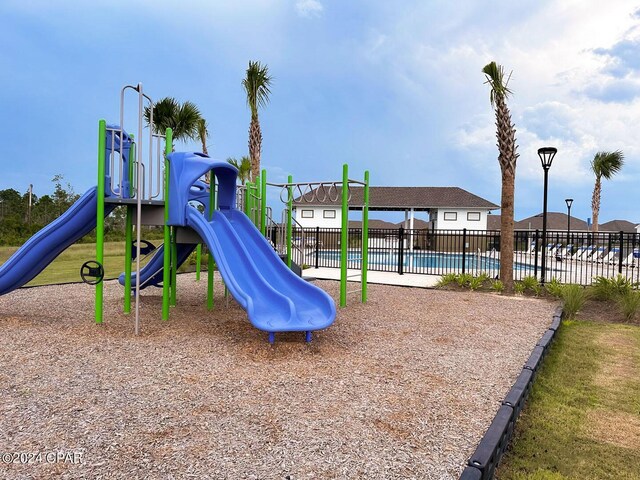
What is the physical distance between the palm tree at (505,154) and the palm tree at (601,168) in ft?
→ 75.5

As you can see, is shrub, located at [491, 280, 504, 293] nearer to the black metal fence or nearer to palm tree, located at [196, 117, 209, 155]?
the black metal fence

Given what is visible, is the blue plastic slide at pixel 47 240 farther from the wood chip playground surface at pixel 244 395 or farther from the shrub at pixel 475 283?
the shrub at pixel 475 283

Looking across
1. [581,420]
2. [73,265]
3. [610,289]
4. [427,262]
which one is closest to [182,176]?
[581,420]

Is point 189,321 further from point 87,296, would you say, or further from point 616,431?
point 616,431

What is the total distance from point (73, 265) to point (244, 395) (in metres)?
16.2

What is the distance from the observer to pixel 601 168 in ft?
102

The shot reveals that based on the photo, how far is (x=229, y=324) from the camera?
23.1ft

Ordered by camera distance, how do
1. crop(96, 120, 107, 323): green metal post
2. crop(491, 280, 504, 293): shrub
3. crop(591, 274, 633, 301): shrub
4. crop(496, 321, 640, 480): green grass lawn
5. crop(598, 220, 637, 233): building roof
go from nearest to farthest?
crop(496, 321, 640, 480): green grass lawn, crop(96, 120, 107, 323): green metal post, crop(591, 274, 633, 301): shrub, crop(491, 280, 504, 293): shrub, crop(598, 220, 637, 233): building roof

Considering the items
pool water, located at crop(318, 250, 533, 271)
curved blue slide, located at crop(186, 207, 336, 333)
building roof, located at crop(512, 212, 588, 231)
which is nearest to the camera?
curved blue slide, located at crop(186, 207, 336, 333)

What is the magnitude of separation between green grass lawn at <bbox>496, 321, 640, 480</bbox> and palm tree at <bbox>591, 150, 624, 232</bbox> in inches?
1113

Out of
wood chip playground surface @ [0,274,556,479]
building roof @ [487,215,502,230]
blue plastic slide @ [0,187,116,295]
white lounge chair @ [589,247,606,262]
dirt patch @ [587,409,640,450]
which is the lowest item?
dirt patch @ [587,409,640,450]

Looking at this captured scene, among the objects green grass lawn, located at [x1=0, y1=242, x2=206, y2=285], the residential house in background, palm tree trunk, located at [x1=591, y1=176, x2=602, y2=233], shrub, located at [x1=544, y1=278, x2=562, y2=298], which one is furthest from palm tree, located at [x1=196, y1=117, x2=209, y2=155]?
palm tree trunk, located at [x1=591, y1=176, x2=602, y2=233]

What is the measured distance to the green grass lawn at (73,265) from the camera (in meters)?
13.5

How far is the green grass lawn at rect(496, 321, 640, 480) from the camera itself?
332 centimetres
